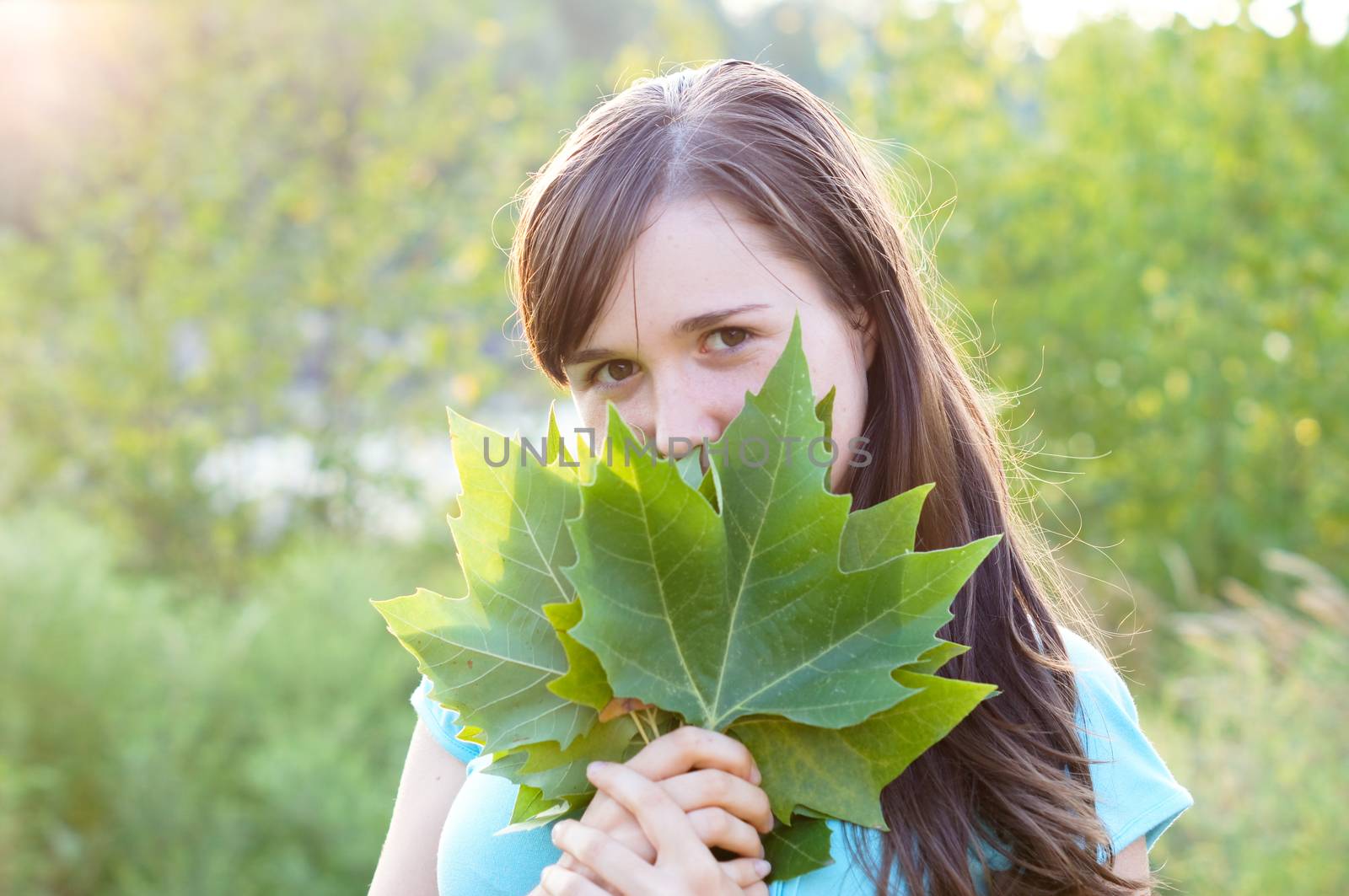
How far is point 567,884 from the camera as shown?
1.24 meters

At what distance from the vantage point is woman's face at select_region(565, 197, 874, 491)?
1496 mm

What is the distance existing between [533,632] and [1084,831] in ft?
2.34

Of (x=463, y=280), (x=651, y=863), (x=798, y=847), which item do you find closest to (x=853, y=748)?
(x=798, y=847)

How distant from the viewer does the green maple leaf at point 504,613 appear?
1263 mm

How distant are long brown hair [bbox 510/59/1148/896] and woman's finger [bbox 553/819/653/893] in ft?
1.12

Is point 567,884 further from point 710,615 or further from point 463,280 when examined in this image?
point 463,280

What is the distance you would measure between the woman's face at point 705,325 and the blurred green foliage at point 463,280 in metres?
3.24

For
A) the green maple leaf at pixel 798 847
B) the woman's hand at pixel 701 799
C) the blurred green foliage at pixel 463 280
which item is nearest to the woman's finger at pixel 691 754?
the woman's hand at pixel 701 799

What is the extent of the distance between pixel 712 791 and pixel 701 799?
1cm

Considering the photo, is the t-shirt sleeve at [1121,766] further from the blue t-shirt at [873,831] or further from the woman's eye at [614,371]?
the woman's eye at [614,371]

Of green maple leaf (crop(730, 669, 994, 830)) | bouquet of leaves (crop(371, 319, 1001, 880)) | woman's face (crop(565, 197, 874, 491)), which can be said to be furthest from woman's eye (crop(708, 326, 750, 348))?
green maple leaf (crop(730, 669, 994, 830))

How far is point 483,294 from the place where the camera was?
289 inches

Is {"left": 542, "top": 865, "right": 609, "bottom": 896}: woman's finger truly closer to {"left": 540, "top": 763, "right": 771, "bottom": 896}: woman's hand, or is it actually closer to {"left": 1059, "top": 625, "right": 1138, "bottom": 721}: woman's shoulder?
{"left": 540, "top": 763, "right": 771, "bottom": 896}: woman's hand

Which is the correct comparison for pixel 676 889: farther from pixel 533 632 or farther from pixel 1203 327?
pixel 1203 327
